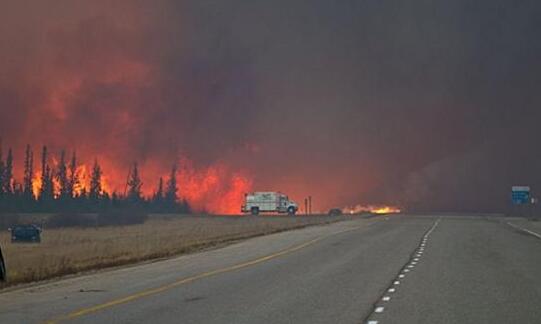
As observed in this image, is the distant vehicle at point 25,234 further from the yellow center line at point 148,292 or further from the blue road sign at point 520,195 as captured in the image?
the blue road sign at point 520,195

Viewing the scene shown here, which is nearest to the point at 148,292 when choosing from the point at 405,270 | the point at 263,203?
the point at 405,270

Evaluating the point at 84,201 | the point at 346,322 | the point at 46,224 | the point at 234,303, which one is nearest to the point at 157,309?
the point at 234,303

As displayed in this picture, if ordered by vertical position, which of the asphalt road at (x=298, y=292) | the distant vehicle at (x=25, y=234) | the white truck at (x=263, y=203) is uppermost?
the white truck at (x=263, y=203)

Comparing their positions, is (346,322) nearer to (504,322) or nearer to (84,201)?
(504,322)

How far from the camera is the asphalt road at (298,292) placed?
48.0 ft

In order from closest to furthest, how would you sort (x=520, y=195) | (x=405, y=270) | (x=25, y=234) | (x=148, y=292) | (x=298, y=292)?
(x=298, y=292), (x=148, y=292), (x=405, y=270), (x=25, y=234), (x=520, y=195)

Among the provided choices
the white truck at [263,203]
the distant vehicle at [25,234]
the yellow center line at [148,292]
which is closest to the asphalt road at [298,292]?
the yellow center line at [148,292]

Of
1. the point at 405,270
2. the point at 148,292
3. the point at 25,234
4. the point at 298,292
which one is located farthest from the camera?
the point at 25,234

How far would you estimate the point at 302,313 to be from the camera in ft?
48.9

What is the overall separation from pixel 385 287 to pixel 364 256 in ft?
40.8

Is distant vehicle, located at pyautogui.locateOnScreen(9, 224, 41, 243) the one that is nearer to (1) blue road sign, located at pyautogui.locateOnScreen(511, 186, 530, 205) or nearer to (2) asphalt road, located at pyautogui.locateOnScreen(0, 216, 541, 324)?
(2) asphalt road, located at pyautogui.locateOnScreen(0, 216, 541, 324)

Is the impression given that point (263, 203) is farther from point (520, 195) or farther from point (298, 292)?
point (298, 292)

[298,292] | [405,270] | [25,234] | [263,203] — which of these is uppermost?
[263,203]

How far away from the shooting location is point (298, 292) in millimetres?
18688
